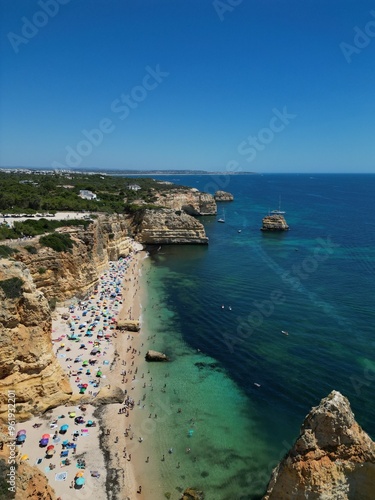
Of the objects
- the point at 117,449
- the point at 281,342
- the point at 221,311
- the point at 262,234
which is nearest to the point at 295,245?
the point at 262,234

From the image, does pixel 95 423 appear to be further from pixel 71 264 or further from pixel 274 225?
pixel 274 225

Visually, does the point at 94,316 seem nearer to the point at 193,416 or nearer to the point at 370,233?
the point at 193,416

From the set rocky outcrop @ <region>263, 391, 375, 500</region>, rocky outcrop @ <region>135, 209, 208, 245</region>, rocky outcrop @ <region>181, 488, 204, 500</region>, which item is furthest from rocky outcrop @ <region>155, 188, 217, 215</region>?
rocky outcrop @ <region>263, 391, 375, 500</region>

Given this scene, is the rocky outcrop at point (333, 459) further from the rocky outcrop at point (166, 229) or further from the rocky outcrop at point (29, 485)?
the rocky outcrop at point (166, 229)

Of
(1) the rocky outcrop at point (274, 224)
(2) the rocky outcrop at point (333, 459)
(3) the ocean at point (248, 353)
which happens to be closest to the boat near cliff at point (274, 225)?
(1) the rocky outcrop at point (274, 224)

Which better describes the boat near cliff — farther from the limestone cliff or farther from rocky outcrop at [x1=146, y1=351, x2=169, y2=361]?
the limestone cliff

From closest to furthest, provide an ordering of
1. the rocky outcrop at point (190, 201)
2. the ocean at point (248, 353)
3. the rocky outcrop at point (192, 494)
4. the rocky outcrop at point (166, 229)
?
the rocky outcrop at point (192, 494) → the ocean at point (248, 353) → the rocky outcrop at point (166, 229) → the rocky outcrop at point (190, 201)

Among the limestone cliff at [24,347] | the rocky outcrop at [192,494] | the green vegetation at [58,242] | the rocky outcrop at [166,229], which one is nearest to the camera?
the rocky outcrop at [192,494]
